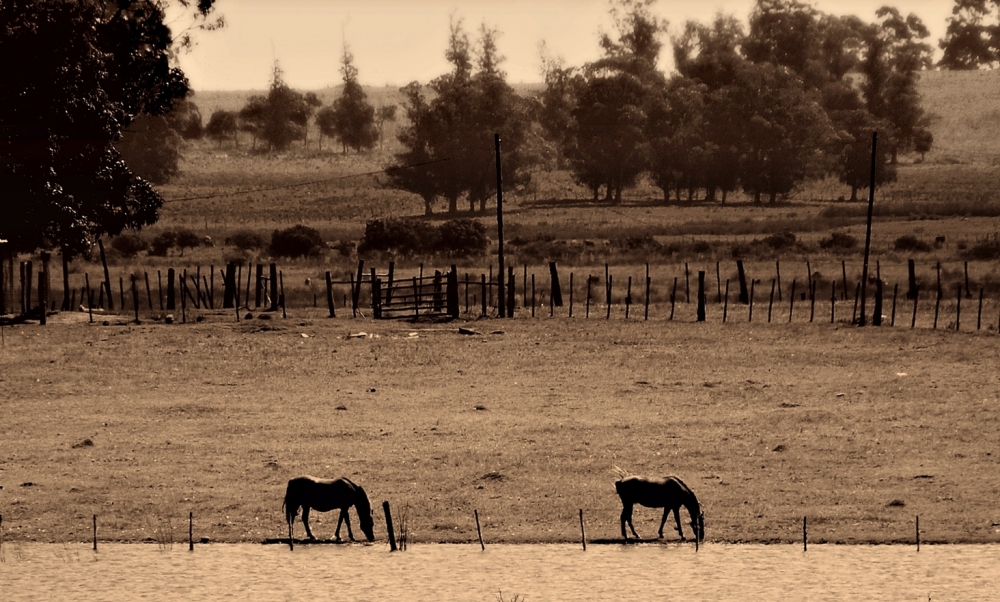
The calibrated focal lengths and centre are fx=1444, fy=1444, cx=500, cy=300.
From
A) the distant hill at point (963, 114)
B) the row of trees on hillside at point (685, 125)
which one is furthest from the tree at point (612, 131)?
the distant hill at point (963, 114)

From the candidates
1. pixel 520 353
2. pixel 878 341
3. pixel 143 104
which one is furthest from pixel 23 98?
pixel 878 341

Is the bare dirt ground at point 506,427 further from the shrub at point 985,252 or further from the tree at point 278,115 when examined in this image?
the tree at point 278,115

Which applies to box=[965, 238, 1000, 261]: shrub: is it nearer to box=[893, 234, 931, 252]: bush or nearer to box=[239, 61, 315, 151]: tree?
box=[893, 234, 931, 252]: bush

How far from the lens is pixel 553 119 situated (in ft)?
397

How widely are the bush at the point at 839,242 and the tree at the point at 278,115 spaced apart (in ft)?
246

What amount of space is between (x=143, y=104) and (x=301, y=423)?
23.7 metres

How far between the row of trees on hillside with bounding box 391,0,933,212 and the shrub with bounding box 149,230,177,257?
2501 centimetres

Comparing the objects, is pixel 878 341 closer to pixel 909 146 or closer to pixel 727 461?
pixel 727 461

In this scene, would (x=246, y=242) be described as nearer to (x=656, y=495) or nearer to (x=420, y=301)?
(x=420, y=301)

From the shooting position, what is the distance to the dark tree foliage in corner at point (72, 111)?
38.6 m

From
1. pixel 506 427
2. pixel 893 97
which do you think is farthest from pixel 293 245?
pixel 893 97

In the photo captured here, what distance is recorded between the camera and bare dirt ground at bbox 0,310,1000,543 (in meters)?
17.4

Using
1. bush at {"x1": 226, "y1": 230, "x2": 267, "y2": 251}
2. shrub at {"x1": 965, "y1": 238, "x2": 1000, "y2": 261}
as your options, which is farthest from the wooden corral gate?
bush at {"x1": 226, "y1": 230, "x2": 267, "y2": 251}

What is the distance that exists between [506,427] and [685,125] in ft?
270
